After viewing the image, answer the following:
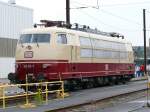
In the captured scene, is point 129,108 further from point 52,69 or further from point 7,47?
point 7,47

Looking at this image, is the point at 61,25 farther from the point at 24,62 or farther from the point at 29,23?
the point at 29,23

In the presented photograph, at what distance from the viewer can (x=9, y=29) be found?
5681 centimetres

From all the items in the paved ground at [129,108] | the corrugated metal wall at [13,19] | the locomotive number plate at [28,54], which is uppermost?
the corrugated metal wall at [13,19]

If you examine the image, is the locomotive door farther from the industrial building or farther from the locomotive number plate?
the industrial building

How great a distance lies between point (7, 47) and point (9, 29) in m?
2.02

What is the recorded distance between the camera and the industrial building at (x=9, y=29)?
5541 cm

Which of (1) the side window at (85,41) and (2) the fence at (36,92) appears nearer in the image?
(2) the fence at (36,92)

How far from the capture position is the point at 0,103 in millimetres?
22625

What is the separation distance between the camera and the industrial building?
5541 centimetres

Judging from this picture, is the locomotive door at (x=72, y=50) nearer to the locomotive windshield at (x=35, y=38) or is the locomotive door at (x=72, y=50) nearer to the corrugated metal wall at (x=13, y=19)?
the locomotive windshield at (x=35, y=38)

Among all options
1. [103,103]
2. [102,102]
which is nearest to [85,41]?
[102,102]

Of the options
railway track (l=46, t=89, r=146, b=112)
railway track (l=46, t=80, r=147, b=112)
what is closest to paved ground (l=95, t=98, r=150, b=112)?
railway track (l=46, t=89, r=146, b=112)

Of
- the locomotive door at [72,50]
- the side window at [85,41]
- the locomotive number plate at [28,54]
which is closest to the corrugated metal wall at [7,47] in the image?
the side window at [85,41]

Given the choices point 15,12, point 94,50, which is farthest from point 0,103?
point 15,12
